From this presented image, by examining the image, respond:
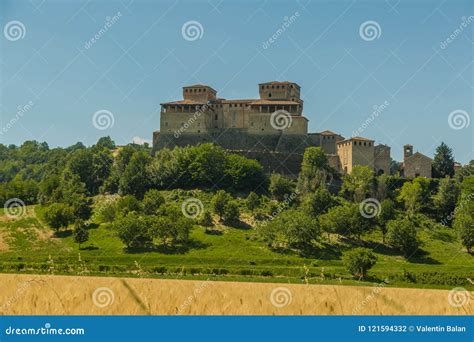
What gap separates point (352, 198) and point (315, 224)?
625 inches

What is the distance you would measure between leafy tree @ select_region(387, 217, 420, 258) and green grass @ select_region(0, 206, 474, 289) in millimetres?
889

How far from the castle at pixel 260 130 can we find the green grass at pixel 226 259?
20022 mm

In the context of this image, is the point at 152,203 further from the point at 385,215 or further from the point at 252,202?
the point at 385,215

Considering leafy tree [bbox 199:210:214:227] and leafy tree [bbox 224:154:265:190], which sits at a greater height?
leafy tree [bbox 224:154:265:190]

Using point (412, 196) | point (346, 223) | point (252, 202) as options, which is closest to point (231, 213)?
point (252, 202)

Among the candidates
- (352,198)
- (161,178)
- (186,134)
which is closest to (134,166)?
(161,178)

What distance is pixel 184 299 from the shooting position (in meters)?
9.62

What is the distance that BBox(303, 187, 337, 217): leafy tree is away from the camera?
55.5 m

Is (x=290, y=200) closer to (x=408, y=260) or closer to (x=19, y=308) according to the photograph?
(x=408, y=260)

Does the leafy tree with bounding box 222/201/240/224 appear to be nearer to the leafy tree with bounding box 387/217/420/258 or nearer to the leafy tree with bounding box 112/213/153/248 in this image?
the leafy tree with bounding box 112/213/153/248

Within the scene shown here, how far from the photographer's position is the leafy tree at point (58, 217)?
173 feet

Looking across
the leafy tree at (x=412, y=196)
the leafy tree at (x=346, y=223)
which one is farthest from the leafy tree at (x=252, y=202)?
the leafy tree at (x=412, y=196)

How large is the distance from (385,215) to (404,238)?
7039mm

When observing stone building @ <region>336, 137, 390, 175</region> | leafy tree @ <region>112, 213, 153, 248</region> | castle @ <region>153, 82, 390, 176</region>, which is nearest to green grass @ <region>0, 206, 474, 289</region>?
leafy tree @ <region>112, 213, 153, 248</region>
